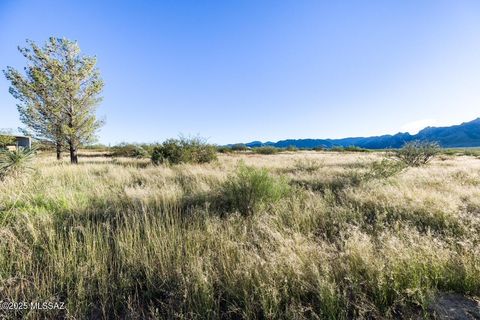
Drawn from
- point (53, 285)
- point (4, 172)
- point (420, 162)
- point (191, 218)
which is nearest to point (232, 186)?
point (191, 218)

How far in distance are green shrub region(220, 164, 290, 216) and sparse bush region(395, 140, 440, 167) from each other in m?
12.2

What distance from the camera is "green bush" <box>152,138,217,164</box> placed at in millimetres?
12922

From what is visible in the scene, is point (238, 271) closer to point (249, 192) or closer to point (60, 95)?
point (249, 192)

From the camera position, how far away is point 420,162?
13.7 m

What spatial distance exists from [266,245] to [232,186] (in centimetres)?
246

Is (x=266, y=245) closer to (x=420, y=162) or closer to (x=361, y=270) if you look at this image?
(x=361, y=270)

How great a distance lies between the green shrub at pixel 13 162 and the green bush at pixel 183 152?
5.91 m

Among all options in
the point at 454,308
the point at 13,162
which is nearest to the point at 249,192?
the point at 454,308

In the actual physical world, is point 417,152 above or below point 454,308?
above

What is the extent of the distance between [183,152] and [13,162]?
7.37 m

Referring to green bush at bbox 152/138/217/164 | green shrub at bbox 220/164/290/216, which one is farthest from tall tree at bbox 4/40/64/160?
green shrub at bbox 220/164/290/216

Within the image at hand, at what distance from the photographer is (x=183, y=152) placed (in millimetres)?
13078

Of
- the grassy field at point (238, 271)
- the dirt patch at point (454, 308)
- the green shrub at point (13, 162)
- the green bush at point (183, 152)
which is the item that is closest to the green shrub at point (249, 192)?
the grassy field at point (238, 271)

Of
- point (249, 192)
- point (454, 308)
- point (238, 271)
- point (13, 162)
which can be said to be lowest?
point (454, 308)
